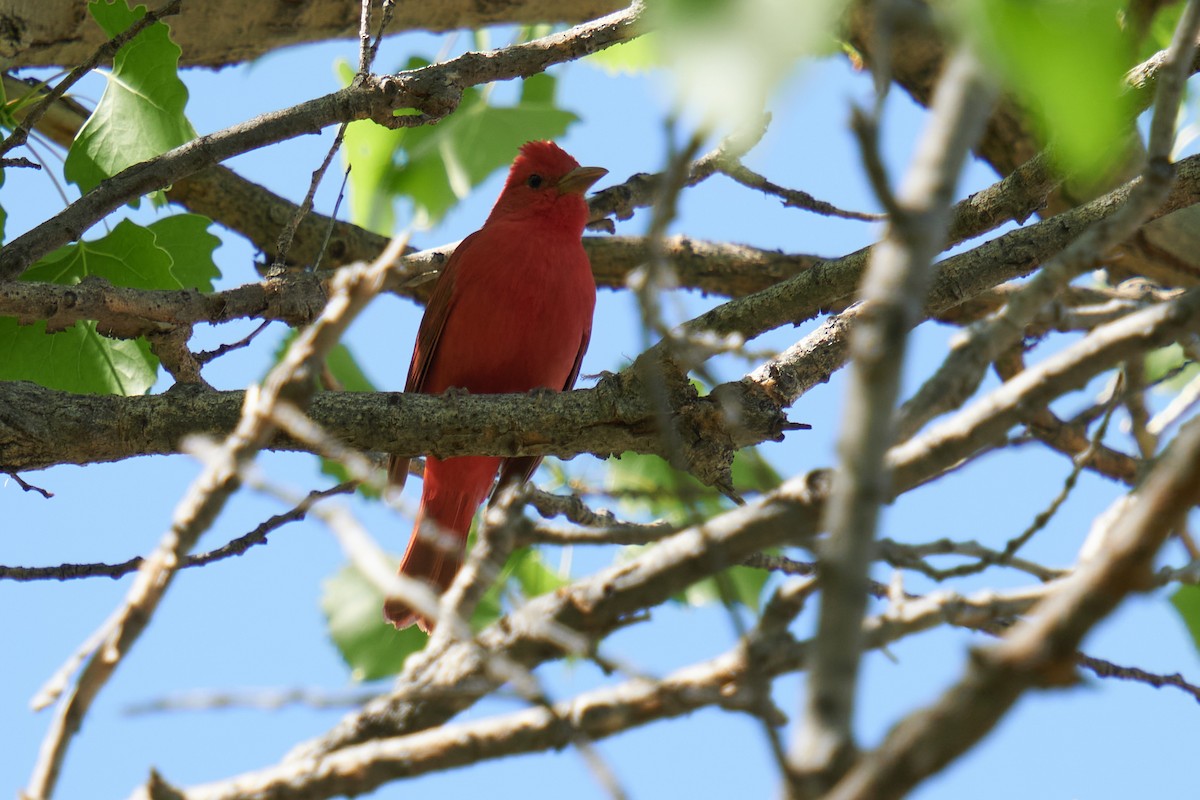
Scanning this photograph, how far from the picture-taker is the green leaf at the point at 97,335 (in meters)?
3.73

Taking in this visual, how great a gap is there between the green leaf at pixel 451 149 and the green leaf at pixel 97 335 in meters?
1.86

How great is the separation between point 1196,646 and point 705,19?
→ 3398 millimetres

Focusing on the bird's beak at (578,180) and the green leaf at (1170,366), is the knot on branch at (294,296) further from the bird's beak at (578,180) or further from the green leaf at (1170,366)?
the green leaf at (1170,366)

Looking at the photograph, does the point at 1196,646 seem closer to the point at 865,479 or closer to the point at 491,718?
the point at 491,718

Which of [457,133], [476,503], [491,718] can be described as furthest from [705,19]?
[457,133]

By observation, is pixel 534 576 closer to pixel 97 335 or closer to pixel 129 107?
pixel 97 335

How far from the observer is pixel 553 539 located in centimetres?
173

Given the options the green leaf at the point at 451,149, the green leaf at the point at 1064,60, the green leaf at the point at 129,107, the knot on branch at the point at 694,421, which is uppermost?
the green leaf at the point at 451,149

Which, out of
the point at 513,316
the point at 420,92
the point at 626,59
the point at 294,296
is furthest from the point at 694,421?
the point at 626,59

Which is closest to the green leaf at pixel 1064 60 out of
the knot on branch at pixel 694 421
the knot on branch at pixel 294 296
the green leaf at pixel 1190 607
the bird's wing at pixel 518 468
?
the knot on branch at pixel 694 421

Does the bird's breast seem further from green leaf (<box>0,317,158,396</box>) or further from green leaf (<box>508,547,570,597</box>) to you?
green leaf (<box>0,317,158,396</box>)

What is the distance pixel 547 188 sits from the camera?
5555 mm

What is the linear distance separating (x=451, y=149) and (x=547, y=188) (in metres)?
0.53

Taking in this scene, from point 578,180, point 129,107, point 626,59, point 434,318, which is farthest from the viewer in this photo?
point 626,59
